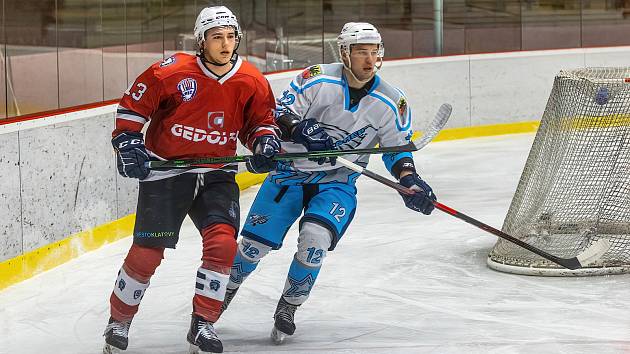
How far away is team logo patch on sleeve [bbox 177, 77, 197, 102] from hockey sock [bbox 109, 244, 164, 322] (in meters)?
0.47

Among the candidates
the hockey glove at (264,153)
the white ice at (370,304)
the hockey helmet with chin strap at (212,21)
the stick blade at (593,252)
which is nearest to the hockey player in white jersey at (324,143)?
the hockey glove at (264,153)

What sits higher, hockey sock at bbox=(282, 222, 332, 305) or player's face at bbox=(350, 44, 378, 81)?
player's face at bbox=(350, 44, 378, 81)

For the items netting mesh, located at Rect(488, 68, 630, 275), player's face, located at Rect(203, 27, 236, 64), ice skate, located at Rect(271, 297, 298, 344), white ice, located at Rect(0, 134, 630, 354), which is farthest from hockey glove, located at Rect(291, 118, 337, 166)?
netting mesh, located at Rect(488, 68, 630, 275)

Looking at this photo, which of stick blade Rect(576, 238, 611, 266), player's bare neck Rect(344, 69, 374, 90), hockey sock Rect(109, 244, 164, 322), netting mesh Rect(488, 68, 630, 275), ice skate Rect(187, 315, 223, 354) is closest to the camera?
ice skate Rect(187, 315, 223, 354)

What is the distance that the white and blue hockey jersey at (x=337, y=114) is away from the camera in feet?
13.7

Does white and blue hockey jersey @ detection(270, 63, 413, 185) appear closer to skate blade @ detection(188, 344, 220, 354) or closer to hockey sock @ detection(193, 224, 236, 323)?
hockey sock @ detection(193, 224, 236, 323)

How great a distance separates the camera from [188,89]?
3.89 metres

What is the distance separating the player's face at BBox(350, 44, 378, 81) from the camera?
4113 mm

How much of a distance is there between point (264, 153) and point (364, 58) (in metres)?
0.46

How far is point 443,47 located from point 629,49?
5.45 ft

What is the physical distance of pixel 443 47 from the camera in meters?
10.6

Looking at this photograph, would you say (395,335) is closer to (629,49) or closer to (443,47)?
(443,47)

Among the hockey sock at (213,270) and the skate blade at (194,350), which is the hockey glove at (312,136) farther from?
the skate blade at (194,350)

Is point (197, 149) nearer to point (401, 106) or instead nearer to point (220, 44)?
point (220, 44)
